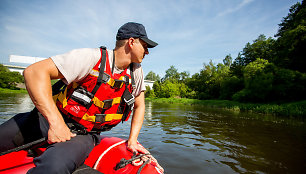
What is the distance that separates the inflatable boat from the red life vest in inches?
12.3

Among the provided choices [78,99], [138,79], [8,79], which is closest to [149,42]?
[138,79]

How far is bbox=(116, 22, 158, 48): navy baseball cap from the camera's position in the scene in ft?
5.93

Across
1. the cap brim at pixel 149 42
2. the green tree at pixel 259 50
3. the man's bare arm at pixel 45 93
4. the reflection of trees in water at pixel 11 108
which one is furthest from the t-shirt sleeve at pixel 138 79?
Result: the green tree at pixel 259 50

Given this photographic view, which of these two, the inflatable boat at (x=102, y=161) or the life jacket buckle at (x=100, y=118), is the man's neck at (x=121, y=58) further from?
the inflatable boat at (x=102, y=161)

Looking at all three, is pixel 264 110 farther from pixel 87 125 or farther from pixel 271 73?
pixel 87 125

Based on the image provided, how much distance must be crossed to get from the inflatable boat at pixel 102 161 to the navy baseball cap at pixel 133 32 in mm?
1348

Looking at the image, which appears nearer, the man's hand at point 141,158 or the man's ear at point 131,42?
the man's hand at point 141,158

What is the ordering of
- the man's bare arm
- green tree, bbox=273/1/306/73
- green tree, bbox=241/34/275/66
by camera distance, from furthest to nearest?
green tree, bbox=241/34/275/66
green tree, bbox=273/1/306/73
the man's bare arm

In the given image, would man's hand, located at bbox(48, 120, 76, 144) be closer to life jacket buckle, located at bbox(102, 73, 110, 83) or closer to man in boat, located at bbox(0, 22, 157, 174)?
man in boat, located at bbox(0, 22, 157, 174)

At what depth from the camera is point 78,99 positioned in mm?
1646

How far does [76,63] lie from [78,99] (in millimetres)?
397

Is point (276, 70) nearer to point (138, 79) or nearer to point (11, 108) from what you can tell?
point (138, 79)

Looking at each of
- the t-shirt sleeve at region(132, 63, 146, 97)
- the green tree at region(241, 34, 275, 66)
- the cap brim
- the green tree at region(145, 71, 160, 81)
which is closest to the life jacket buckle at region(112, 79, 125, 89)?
the t-shirt sleeve at region(132, 63, 146, 97)

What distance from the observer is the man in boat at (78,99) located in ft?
4.31
